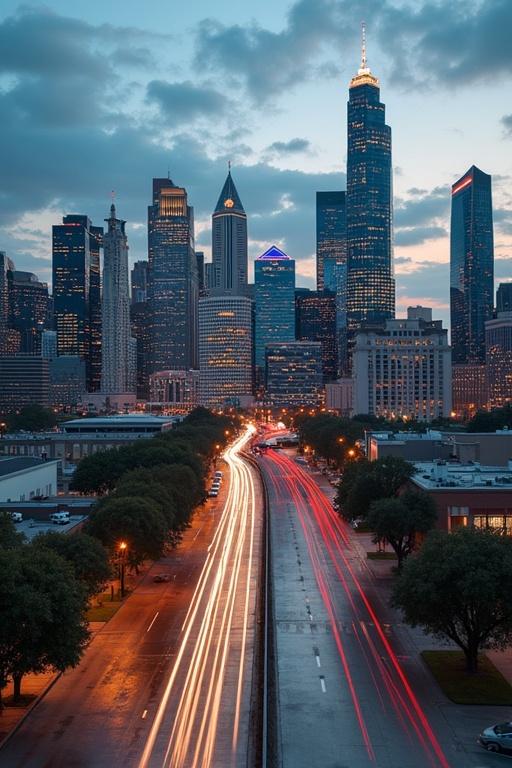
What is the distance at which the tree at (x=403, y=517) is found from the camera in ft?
227

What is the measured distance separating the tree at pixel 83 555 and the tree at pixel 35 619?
12.8m

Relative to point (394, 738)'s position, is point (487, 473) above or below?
above

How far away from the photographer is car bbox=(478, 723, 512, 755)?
35531 mm

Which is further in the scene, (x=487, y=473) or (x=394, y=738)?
(x=487, y=473)

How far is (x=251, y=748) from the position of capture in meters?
35.7

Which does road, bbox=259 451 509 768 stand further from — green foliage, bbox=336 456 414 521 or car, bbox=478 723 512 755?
green foliage, bbox=336 456 414 521

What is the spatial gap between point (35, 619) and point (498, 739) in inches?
812

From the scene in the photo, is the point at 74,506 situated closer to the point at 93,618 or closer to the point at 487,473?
the point at 93,618

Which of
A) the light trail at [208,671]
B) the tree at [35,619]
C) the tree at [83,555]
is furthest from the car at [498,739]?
the tree at [83,555]

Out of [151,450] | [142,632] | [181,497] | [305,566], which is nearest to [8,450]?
[151,450]

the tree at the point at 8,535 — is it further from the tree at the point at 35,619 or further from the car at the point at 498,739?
the car at the point at 498,739

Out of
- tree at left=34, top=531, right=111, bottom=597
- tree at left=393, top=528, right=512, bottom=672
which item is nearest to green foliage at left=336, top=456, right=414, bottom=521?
tree at left=34, top=531, right=111, bottom=597

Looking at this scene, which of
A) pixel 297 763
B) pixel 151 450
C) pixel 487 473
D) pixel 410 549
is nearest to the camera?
pixel 297 763

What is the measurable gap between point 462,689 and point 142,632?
68.7 feet
